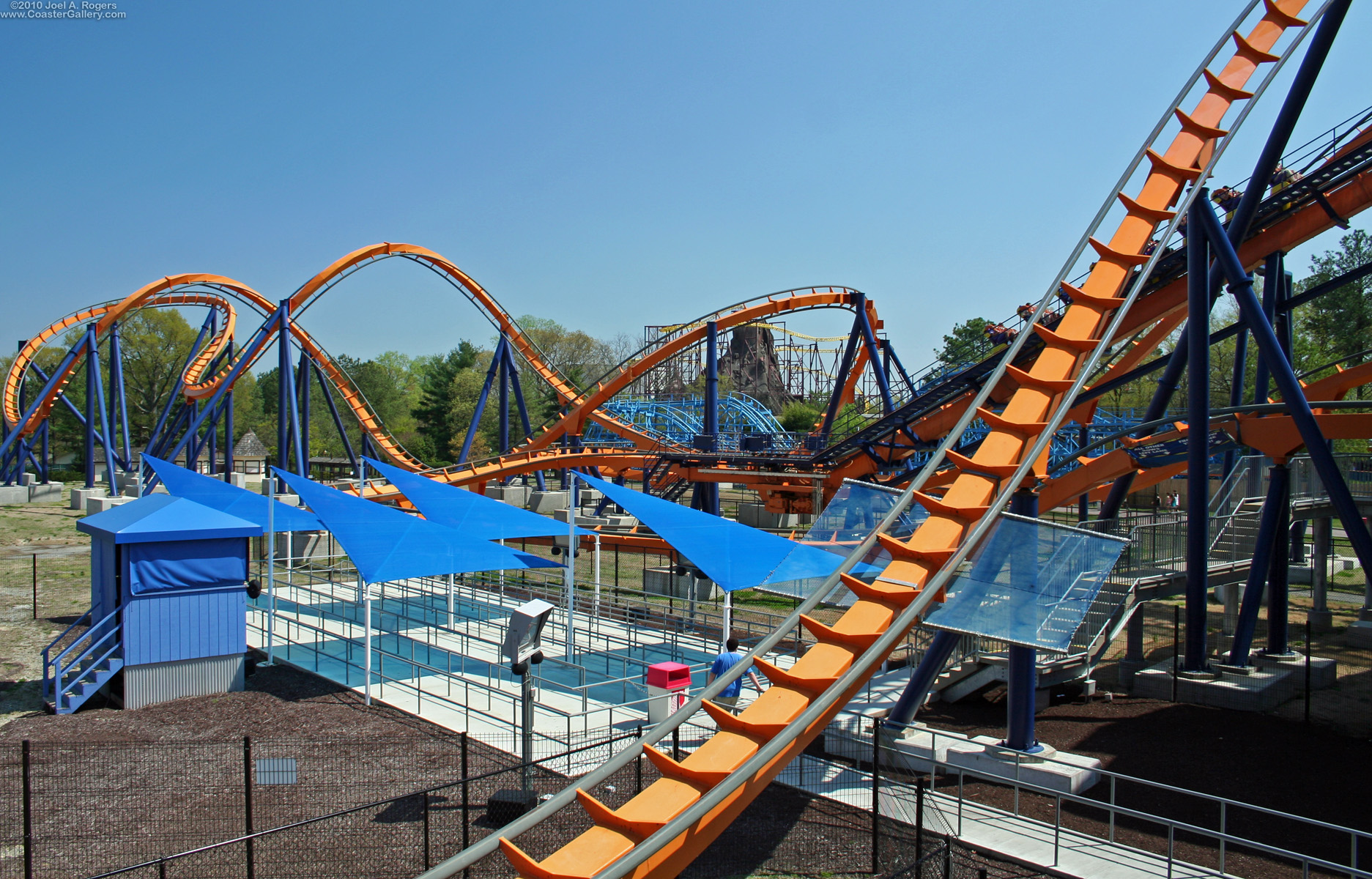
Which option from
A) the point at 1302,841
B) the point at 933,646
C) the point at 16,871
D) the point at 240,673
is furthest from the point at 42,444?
the point at 1302,841

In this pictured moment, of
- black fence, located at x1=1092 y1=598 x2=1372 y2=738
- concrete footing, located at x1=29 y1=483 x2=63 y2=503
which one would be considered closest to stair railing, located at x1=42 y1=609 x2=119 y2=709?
black fence, located at x1=1092 y1=598 x2=1372 y2=738

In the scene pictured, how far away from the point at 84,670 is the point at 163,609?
129 cm

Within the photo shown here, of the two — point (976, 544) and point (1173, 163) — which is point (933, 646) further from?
point (1173, 163)

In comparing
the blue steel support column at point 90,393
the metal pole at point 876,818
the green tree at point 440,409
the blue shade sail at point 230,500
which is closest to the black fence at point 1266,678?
the metal pole at point 876,818

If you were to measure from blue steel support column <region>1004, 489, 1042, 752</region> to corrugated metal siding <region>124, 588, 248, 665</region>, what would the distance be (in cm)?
1126

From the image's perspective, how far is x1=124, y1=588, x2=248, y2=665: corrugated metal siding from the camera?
46.0 ft

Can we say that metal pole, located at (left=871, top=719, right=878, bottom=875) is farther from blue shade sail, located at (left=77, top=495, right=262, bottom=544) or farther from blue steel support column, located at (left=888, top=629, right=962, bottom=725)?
blue shade sail, located at (left=77, top=495, right=262, bottom=544)

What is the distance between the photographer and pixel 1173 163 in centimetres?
1062

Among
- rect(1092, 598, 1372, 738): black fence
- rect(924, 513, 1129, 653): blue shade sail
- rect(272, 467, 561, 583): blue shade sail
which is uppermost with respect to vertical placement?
rect(924, 513, 1129, 653): blue shade sail

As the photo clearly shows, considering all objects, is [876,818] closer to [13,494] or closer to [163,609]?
[163,609]

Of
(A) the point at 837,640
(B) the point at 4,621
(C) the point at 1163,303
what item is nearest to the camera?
(A) the point at 837,640

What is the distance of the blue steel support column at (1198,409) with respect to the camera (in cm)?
1364

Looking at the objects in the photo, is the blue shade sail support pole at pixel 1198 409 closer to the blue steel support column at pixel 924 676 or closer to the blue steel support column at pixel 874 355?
the blue steel support column at pixel 924 676

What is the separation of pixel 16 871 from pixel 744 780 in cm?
715
